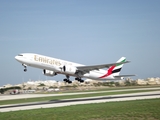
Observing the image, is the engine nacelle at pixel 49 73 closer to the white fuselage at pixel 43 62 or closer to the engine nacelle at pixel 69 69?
the white fuselage at pixel 43 62

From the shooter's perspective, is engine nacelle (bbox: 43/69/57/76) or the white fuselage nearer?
the white fuselage

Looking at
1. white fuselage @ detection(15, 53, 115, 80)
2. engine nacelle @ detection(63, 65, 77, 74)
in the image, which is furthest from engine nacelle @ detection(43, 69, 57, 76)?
engine nacelle @ detection(63, 65, 77, 74)

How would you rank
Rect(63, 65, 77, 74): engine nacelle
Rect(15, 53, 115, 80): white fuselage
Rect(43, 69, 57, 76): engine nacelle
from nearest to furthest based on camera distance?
1. Rect(15, 53, 115, 80): white fuselage
2. Rect(63, 65, 77, 74): engine nacelle
3. Rect(43, 69, 57, 76): engine nacelle

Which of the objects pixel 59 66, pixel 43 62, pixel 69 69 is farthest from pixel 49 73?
pixel 43 62

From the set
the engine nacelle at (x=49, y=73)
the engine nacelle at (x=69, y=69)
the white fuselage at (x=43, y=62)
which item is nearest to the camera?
the white fuselage at (x=43, y=62)

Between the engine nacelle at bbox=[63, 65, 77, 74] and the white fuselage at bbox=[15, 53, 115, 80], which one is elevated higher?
the white fuselage at bbox=[15, 53, 115, 80]

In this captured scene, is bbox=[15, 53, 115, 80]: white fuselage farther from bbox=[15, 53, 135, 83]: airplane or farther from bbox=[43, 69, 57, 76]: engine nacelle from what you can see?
bbox=[43, 69, 57, 76]: engine nacelle

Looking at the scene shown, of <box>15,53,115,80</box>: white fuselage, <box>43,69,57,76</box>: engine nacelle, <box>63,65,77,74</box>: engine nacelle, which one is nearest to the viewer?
<box>15,53,115,80</box>: white fuselage

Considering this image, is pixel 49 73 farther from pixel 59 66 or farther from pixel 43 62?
pixel 43 62

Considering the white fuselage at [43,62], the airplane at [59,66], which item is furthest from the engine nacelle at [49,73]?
the white fuselage at [43,62]

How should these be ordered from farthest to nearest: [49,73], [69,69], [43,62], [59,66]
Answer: [49,73] → [69,69] → [59,66] → [43,62]

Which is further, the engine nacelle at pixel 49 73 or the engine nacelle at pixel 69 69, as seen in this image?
the engine nacelle at pixel 49 73

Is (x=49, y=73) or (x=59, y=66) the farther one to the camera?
(x=49, y=73)

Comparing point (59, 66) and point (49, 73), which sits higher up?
point (59, 66)
